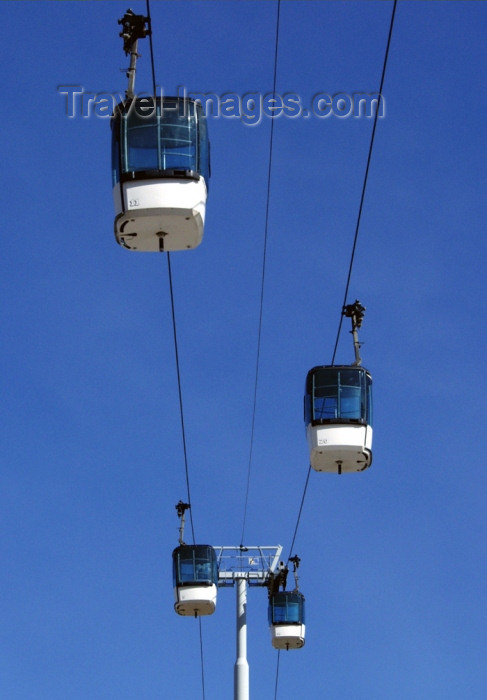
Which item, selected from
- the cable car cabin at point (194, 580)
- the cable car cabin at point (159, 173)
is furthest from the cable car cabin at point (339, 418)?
the cable car cabin at point (194, 580)

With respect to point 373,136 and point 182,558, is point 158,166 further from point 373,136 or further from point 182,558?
point 182,558

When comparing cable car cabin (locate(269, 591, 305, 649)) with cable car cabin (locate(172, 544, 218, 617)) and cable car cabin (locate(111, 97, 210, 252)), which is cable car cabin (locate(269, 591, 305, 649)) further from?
cable car cabin (locate(111, 97, 210, 252))

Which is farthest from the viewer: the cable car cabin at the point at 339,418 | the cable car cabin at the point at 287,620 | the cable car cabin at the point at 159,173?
the cable car cabin at the point at 287,620

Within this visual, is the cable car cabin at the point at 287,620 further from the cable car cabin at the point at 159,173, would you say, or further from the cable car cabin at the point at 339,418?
the cable car cabin at the point at 159,173

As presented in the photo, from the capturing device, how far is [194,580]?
3544 cm

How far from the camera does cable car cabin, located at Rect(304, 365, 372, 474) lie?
20016 millimetres

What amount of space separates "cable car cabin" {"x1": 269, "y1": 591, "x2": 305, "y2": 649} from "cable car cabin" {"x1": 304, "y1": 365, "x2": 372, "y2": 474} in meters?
19.9

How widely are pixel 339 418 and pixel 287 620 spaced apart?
2082 cm

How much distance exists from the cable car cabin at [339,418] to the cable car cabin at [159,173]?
6.35 metres

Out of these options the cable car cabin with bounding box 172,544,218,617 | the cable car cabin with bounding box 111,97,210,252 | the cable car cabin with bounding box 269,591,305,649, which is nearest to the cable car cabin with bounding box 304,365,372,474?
the cable car cabin with bounding box 111,97,210,252

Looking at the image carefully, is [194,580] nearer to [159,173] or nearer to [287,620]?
[287,620]

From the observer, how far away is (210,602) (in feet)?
116

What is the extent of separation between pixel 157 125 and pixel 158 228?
1.26 m

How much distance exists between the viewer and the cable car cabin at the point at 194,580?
35.3 m
